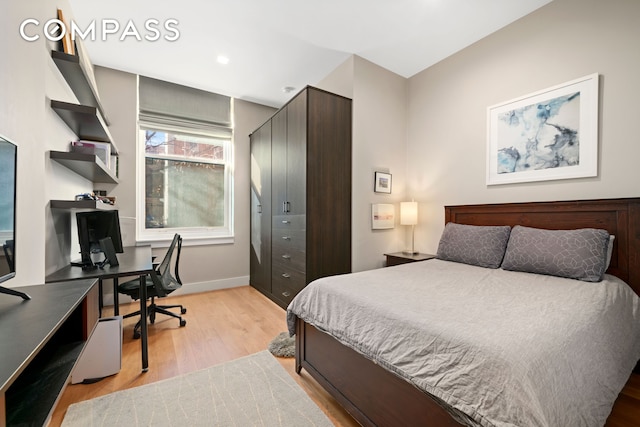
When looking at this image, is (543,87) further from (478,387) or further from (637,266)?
(478,387)

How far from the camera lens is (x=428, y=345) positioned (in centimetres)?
106

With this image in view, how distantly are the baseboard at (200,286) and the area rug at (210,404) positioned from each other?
2.01 m

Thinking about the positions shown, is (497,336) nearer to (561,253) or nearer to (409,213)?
(561,253)

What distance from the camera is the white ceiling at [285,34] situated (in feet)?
7.62

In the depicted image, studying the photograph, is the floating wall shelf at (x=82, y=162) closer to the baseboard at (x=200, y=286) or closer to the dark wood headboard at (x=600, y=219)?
the baseboard at (x=200, y=286)

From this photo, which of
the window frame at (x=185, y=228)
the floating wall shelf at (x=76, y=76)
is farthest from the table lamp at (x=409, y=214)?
the floating wall shelf at (x=76, y=76)

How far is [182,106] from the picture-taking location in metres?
3.65

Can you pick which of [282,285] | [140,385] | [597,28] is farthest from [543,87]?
[140,385]

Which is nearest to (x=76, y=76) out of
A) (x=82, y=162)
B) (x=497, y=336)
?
(x=82, y=162)

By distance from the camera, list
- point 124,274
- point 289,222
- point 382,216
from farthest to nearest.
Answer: point 382,216, point 289,222, point 124,274

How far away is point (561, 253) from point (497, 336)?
56.9 inches

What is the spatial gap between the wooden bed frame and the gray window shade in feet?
10.6

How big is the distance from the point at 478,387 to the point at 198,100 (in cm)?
426

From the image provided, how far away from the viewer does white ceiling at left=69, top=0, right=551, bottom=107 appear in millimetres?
2322
